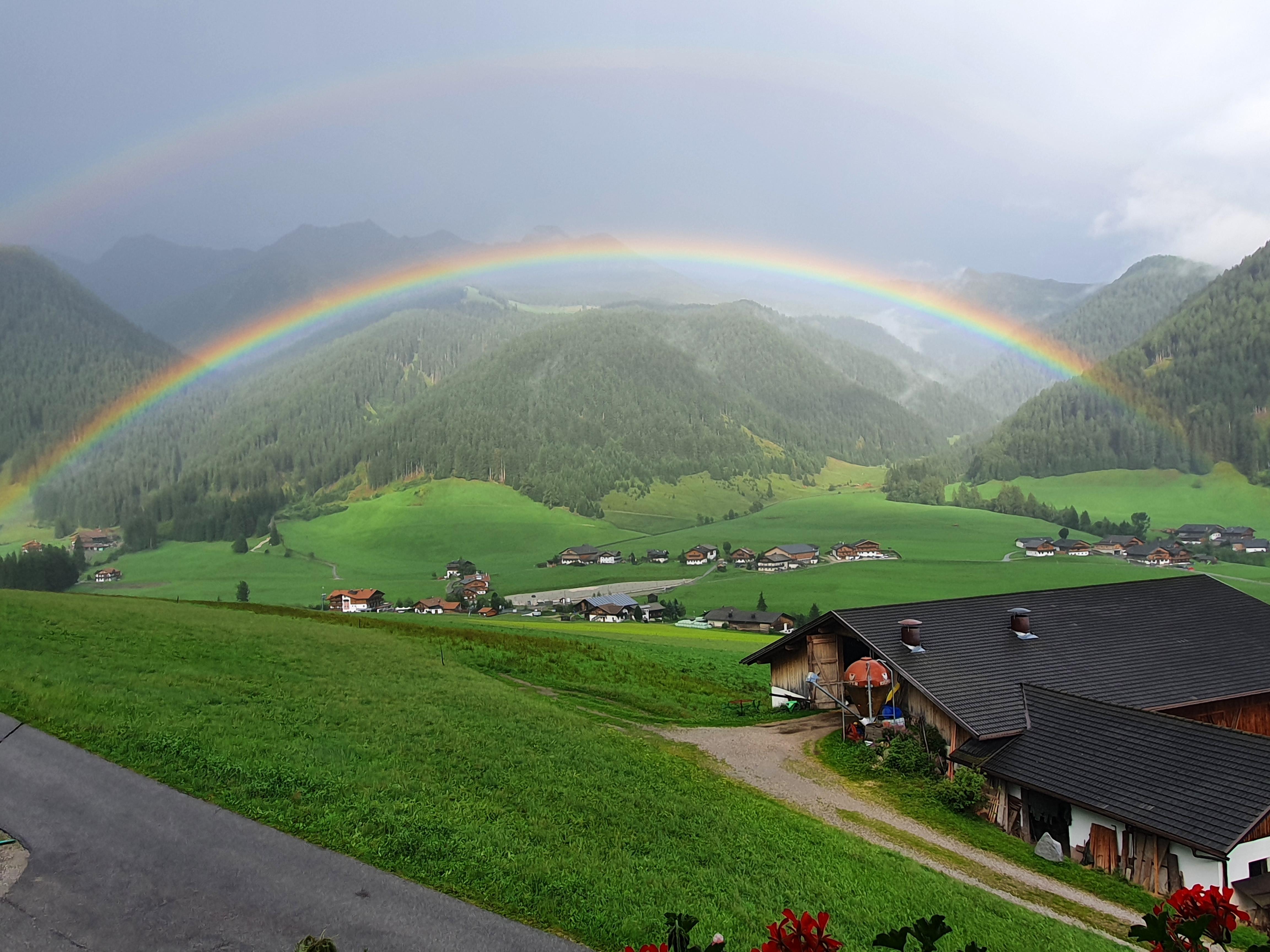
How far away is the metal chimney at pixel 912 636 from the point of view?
2764 cm

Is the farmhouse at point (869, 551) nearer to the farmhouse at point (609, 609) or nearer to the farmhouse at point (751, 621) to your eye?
the farmhouse at point (751, 621)

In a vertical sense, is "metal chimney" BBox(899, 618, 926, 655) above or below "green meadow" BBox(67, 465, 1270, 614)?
above

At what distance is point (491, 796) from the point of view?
1656 cm

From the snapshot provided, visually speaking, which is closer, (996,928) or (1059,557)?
(996,928)

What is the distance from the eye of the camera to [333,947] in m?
6.64

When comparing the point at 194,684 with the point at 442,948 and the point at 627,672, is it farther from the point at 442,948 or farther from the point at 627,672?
the point at 627,672

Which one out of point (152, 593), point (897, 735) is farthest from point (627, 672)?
point (152, 593)

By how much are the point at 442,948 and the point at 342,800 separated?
5380mm

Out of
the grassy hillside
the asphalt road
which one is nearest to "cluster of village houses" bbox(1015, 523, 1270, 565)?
the grassy hillside

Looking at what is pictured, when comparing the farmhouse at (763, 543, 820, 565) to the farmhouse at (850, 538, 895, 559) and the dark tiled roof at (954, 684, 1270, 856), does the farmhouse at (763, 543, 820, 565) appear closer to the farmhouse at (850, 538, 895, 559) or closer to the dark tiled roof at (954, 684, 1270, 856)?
the farmhouse at (850, 538, 895, 559)

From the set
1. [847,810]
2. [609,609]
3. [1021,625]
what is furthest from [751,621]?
[847,810]

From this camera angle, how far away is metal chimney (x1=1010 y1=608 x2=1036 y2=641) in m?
29.5

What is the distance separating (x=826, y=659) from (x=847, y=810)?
11369mm

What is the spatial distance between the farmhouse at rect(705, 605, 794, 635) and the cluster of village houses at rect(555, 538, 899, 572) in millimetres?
50913
